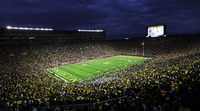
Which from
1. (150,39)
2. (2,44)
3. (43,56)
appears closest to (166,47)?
(150,39)

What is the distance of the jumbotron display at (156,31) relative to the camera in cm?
6986

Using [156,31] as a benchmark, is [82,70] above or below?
below

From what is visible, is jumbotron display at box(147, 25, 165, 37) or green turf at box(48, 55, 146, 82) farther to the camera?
jumbotron display at box(147, 25, 165, 37)

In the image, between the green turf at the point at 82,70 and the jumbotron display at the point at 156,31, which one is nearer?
the green turf at the point at 82,70

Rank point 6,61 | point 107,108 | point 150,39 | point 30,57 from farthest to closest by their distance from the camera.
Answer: point 150,39
point 30,57
point 6,61
point 107,108

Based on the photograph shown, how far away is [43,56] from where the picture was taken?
63031 millimetres

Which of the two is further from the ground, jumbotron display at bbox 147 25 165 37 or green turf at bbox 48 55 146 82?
jumbotron display at bbox 147 25 165 37

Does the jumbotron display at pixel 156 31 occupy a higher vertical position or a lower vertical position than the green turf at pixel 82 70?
higher

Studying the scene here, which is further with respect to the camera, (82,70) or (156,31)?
(156,31)

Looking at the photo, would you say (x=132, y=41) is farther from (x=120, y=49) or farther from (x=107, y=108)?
(x=107, y=108)

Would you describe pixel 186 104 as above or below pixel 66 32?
below

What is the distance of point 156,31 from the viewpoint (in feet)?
234

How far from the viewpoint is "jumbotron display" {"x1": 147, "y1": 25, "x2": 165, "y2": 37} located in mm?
69863

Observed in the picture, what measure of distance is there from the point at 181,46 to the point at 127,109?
63.4 metres
